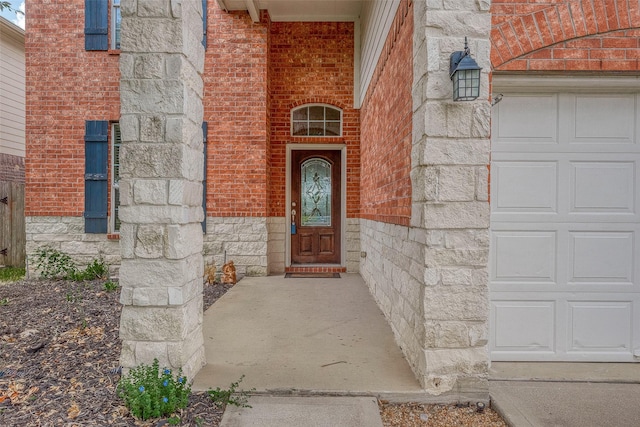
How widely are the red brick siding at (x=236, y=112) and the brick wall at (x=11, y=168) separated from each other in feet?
17.7

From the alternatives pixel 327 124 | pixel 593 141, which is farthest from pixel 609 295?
pixel 327 124

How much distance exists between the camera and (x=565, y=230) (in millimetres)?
2914

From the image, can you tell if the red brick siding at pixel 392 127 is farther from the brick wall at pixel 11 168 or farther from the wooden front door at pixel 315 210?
the brick wall at pixel 11 168

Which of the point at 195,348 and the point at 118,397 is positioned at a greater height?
the point at 195,348

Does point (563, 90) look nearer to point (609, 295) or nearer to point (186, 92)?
point (609, 295)

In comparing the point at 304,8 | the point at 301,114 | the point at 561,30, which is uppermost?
the point at 304,8

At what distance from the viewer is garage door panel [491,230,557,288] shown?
9.50 feet

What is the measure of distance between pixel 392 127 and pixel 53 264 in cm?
593

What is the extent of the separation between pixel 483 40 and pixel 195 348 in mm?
2791

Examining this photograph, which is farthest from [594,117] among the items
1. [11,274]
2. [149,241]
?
[11,274]

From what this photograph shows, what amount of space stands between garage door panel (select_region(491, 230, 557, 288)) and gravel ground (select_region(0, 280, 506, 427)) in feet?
3.36

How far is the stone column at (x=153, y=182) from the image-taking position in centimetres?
243

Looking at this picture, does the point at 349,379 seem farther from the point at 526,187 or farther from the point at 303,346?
the point at 526,187

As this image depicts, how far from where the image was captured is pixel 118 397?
93.3 inches
